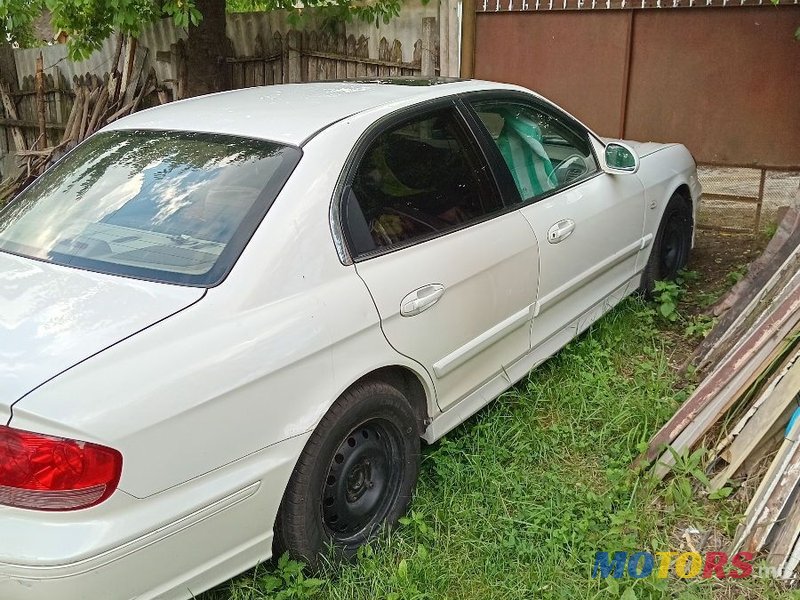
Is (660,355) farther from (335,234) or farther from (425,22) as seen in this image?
(425,22)

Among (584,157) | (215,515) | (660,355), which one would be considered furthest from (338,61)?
(215,515)

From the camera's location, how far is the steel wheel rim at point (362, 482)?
2.76 m

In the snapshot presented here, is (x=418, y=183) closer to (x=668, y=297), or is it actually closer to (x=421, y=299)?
(x=421, y=299)

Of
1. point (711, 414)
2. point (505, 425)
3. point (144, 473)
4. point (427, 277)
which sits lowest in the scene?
point (505, 425)

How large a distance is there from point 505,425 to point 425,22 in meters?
4.42

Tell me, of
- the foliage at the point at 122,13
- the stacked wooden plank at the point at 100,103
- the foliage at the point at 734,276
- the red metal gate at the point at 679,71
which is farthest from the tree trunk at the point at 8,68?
the foliage at the point at 734,276

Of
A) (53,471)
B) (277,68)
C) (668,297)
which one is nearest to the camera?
(53,471)

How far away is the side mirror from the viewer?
4.26m

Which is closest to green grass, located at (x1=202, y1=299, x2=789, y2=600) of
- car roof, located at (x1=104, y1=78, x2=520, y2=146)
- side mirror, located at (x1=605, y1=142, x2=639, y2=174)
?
side mirror, located at (x1=605, y1=142, x2=639, y2=174)

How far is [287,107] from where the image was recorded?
3.20 metres

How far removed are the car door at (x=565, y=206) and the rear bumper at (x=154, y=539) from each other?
179 centimetres

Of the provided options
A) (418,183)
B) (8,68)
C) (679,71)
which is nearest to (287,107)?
(418,183)

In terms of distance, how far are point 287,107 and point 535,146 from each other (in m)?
1.45

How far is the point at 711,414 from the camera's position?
3193 millimetres
